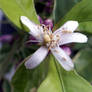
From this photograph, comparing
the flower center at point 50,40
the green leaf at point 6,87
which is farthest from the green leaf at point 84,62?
the green leaf at point 6,87

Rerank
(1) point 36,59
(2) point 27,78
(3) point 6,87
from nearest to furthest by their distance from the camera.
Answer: (1) point 36,59, (2) point 27,78, (3) point 6,87

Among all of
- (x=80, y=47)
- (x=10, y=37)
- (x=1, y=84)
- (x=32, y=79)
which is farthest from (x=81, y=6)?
(x=1, y=84)

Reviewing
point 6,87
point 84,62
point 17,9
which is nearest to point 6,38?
point 6,87

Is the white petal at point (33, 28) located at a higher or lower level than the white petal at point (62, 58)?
higher

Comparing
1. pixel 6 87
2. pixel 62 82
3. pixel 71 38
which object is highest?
pixel 71 38

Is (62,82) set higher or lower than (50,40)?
lower

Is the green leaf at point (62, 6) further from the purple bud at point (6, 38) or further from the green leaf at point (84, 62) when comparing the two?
the purple bud at point (6, 38)

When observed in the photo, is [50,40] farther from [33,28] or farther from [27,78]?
[27,78]

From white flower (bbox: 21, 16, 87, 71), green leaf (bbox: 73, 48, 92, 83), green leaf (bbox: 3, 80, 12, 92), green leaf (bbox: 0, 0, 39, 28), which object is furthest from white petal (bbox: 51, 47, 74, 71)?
green leaf (bbox: 3, 80, 12, 92)
